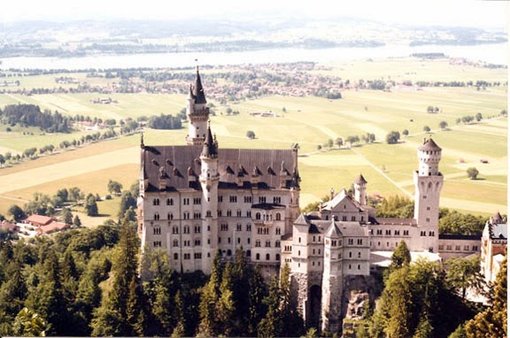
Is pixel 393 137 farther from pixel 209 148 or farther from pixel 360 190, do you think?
pixel 209 148

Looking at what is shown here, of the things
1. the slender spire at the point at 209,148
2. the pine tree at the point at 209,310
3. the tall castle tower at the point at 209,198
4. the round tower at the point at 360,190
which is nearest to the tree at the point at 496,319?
the pine tree at the point at 209,310

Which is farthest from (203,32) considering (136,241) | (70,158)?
(136,241)

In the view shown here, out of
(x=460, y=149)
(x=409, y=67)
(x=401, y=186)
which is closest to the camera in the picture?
(x=401, y=186)

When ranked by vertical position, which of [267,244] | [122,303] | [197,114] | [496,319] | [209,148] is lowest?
[122,303]

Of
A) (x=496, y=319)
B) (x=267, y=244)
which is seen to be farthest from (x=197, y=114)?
(x=496, y=319)

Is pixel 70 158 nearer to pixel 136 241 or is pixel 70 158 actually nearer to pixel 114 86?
pixel 114 86

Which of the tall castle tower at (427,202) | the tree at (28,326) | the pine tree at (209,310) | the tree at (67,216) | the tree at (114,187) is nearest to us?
the tree at (28,326)

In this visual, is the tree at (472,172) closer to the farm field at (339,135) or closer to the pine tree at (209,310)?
the farm field at (339,135)
